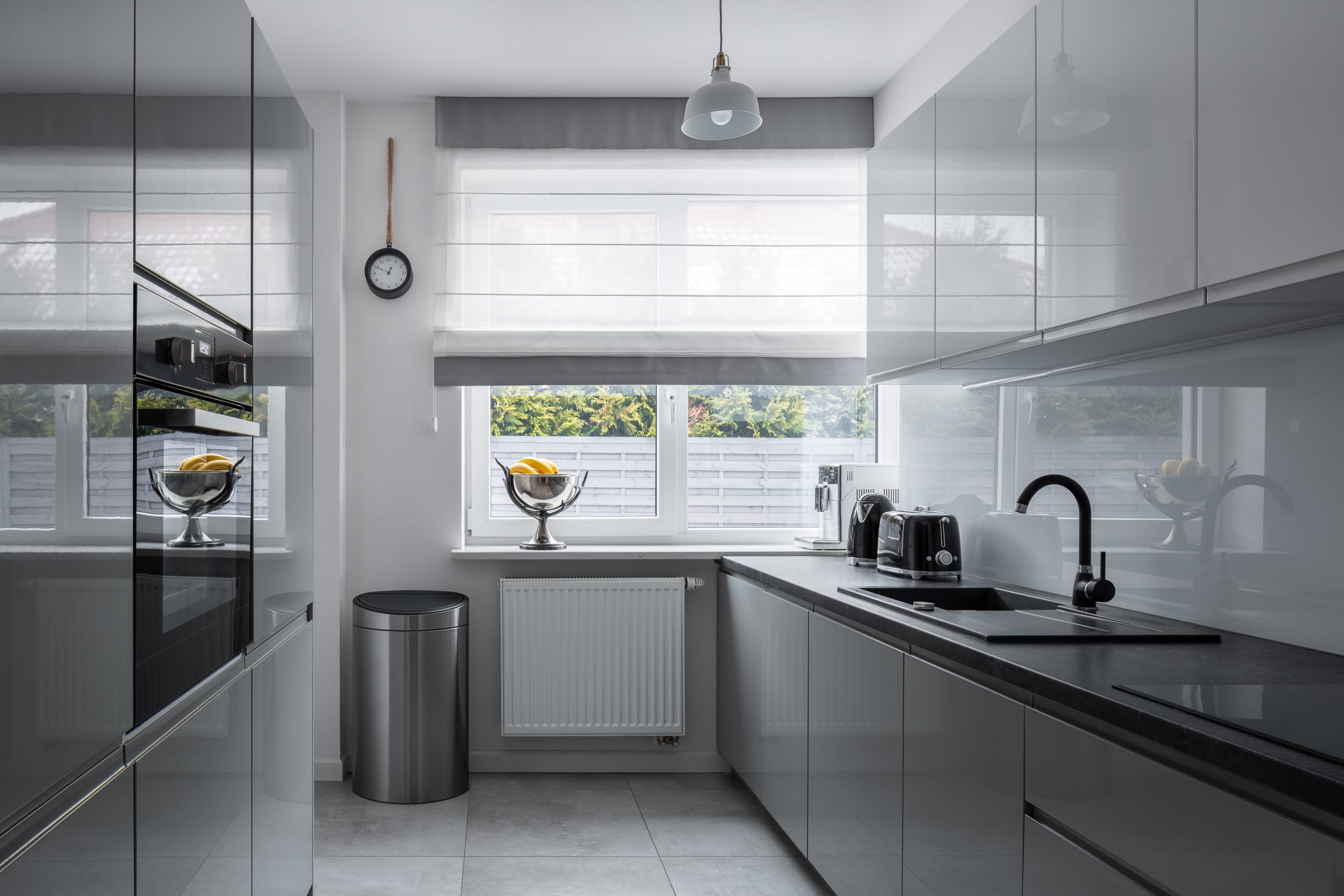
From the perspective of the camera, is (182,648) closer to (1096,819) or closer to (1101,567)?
(1096,819)

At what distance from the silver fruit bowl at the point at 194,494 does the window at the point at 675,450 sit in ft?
6.65

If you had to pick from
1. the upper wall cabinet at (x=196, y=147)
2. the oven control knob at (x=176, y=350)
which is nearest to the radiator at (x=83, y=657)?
the oven control knob at (x=176, y=350)

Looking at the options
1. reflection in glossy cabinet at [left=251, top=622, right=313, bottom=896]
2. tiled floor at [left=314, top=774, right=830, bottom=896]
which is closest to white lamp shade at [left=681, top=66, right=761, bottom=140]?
reflection in glossy cabinet at [left=251, top=622, right=313, bottom=896]

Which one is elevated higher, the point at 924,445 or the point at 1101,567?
the point at 924,445

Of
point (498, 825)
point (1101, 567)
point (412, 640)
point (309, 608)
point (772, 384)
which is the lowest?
point (498, 825)

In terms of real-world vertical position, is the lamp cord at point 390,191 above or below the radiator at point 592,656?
above

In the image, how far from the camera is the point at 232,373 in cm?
166

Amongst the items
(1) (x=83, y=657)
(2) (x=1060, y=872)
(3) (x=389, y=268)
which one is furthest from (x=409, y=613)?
(2) (x=1060, y=872)

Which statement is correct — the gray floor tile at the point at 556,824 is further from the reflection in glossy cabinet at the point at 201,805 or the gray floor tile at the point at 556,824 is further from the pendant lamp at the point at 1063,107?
the pendant lamp at the point at 1063,107

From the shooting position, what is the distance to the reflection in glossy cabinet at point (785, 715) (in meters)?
2.55

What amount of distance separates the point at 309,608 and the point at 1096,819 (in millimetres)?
1853

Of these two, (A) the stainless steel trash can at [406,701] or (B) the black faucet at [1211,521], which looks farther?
(A) the stainless steel trash can at [406,701]

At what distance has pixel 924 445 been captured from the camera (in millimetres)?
3225

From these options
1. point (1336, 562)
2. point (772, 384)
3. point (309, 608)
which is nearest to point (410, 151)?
point (772, 384)
